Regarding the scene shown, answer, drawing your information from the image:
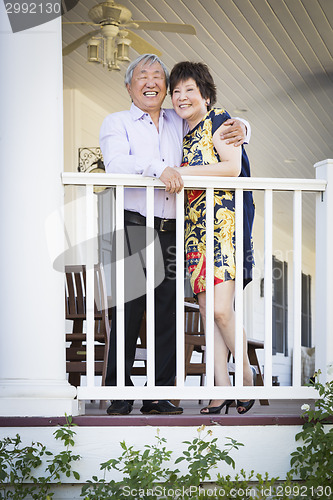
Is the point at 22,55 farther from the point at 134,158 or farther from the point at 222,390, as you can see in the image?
the point at 222,390

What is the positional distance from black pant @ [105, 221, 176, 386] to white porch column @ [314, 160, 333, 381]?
617 mm

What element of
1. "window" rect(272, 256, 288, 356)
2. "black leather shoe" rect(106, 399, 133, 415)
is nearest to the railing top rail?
"black leather shoe" rect(106, 399, 133, 415)

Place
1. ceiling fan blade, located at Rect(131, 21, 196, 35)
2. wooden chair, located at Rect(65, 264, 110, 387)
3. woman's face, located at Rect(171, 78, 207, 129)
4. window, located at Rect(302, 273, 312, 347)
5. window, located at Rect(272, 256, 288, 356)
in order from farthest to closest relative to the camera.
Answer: window, located at Rect(302, 273, 312, 347)
window, located at Rect(272, 256, 288, 356)
ceiling fan blade, located at Rect(131, 21, 196, 35)
wooden chair, located at Rect(65, 264, 110, 387)
woman's face, located at Rect(171, 78, 207, 129)

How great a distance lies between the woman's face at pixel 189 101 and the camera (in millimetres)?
3229

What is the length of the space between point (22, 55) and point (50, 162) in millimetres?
436

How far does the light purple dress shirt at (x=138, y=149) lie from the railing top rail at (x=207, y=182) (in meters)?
0.12

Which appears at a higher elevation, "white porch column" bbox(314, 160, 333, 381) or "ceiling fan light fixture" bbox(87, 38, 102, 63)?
"ceiling fan light fixture" bbox(87, 38, 102, 63)

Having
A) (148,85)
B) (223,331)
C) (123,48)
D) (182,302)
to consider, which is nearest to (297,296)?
(223,331)

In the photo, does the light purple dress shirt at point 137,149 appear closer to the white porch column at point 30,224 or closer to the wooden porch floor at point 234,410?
the white porch column at point 30,224

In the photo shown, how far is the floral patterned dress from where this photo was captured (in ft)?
10.4

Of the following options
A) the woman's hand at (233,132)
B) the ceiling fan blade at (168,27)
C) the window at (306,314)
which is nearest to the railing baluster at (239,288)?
the woman's hand at (233,132)

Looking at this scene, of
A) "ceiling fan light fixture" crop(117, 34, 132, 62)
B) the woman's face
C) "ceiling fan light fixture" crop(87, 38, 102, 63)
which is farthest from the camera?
"ceiling fan light fixture" crop(87, 38, 102, 63)

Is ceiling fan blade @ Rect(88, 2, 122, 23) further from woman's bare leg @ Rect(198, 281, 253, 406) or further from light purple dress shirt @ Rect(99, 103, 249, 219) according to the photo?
woman's bare leg @ Rect(198, 281, 253, 406)

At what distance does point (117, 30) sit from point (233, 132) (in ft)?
7.83
